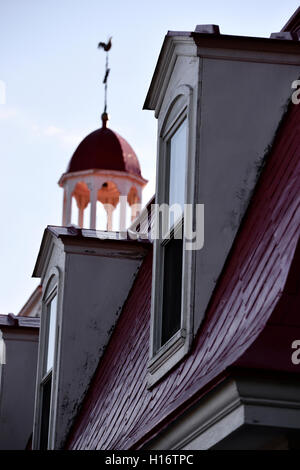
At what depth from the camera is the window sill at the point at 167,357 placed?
8.20 metres

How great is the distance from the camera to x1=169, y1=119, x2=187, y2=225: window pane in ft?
29.8

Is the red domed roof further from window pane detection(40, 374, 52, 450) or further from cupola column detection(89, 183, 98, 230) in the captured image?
window pane detection(40, 374, 52, 450)

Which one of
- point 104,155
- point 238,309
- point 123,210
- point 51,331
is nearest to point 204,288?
point 238,309

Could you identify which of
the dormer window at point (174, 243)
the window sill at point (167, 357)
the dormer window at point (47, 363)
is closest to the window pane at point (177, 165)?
the dormer window at point (174, 243)

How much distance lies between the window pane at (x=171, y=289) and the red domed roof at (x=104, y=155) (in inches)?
566

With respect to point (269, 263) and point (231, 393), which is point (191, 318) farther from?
point (231, 393)

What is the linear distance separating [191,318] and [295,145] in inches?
48.8

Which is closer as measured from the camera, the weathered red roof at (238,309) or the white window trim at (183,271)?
the weathered red roof at (238,309)

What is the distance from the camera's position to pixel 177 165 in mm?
9320

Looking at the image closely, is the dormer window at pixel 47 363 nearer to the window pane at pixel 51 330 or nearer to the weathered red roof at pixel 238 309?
the window pane at pixel 51 330

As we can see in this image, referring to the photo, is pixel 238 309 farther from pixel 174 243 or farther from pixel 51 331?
pixel 51 331

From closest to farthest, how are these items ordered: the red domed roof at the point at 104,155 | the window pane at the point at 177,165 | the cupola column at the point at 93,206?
the window pane at the point at 177,165, the cupola column at the point at 93,206, the red domed roof at the point at 104,155

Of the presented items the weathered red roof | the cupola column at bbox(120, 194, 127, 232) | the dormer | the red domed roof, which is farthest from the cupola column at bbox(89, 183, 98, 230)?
the dormer

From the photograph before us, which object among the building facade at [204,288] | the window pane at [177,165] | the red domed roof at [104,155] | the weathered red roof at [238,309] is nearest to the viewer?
the building facade at [204,288]
